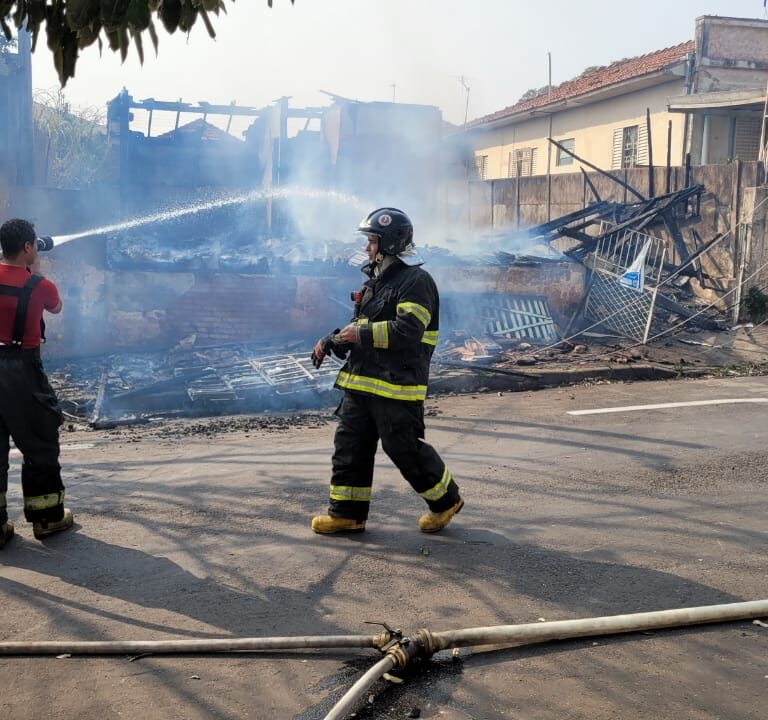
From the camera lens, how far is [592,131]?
25.3 meters

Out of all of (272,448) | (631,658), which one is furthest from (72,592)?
(272,448)

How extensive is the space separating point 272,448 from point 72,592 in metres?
3.29

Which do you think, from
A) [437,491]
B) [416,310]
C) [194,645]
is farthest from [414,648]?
[416,310]

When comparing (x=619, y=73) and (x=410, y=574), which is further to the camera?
(x=619, y=73)

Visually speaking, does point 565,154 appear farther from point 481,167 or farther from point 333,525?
point 333,525

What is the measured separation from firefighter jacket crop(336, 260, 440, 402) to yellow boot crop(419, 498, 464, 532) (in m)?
0.66

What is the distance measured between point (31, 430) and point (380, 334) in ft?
6.50

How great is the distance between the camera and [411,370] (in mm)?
4746

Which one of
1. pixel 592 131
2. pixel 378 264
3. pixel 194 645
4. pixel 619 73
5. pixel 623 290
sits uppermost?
pixel 619 73

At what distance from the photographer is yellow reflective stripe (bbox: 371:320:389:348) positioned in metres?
4.62

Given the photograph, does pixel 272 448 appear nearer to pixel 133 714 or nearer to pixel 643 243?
pixel 133 714

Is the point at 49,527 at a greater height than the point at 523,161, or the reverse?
the point at 523,161

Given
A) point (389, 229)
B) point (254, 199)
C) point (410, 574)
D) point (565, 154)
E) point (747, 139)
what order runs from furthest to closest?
point (565, 154), point (254, 199), point (747, 139), point (389, 229), point (410, 574)

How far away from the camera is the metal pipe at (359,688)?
2869 mm
